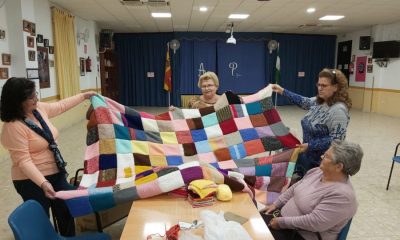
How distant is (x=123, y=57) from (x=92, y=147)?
931 cm

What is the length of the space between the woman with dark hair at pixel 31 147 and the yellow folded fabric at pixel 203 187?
783 mm

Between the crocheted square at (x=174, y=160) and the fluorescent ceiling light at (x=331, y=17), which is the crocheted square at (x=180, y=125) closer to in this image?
the crocheted square at (x=174, y=160)

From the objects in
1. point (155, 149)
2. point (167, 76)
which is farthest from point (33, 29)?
point (167, 76)

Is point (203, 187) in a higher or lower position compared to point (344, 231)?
higher

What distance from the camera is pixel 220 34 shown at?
35.3 feet

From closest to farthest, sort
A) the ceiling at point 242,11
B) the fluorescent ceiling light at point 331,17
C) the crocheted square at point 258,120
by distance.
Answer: the crocheted square at point 258,120, the ceiling at point 242,11, the fluorescent ceiling light at point 331,17

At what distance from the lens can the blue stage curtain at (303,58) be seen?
36.8 feet

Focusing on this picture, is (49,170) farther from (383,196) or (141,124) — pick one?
(383,196)

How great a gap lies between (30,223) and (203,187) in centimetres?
87

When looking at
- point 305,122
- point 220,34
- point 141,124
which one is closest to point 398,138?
point 305,122

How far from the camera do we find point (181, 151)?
2.42 m

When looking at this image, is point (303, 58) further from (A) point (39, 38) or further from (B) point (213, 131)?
(B) point (213, 131)

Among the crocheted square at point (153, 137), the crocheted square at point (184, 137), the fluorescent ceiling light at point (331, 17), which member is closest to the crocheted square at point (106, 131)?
the crocheted square at point (153, 137)

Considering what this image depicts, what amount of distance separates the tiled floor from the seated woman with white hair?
95 centimetres
